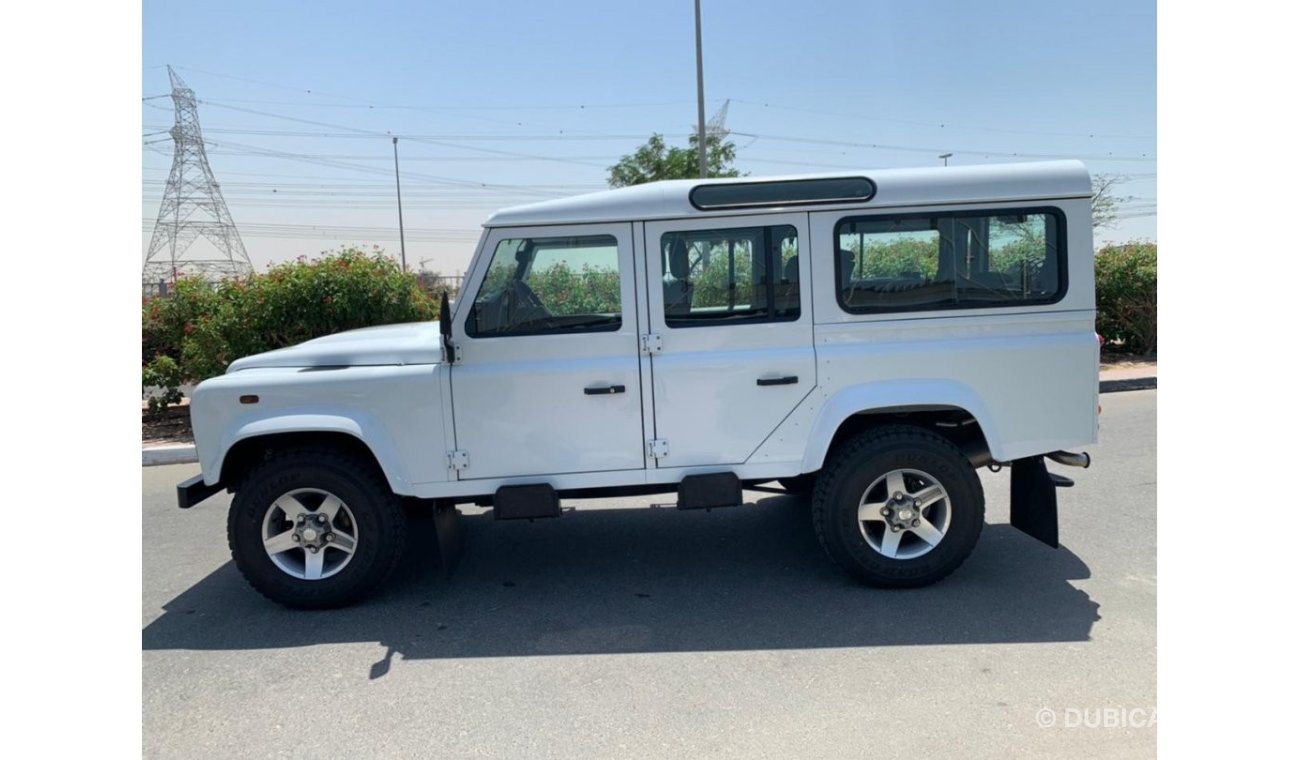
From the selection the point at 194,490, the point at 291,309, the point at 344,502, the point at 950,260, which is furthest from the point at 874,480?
the point at 291,309

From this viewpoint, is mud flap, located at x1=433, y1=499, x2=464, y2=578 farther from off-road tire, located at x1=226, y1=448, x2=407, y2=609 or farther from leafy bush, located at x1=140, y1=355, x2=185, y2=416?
leafy bush, located at x1=140, y1=355, x2=185, y2=416

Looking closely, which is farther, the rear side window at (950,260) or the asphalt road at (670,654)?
the rear side window at (950,260)

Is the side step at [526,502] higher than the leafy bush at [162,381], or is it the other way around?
the leafy bush at [162,381]

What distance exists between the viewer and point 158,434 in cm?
980

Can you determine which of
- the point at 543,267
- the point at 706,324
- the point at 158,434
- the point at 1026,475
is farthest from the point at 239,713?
the point at 158,434

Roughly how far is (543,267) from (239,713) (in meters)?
2.55

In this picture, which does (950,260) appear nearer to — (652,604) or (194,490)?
(652,604)

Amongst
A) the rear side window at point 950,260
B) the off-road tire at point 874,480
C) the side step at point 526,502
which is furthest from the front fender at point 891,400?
the side step at point 526,502

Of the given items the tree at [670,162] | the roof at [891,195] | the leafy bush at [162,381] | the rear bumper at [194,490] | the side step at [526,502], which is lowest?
the side step at [526,502]

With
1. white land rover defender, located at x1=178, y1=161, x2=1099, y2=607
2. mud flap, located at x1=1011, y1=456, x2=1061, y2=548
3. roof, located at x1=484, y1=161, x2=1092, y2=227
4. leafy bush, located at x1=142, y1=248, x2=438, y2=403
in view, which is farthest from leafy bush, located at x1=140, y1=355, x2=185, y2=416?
mud flap, located at x1=1011, y1=456, x2=1061, y2=548

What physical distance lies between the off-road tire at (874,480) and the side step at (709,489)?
19.6 inches

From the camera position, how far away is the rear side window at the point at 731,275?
4.39 meters

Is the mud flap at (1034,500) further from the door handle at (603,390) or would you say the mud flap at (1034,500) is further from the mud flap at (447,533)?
the mud flap at (447,533)

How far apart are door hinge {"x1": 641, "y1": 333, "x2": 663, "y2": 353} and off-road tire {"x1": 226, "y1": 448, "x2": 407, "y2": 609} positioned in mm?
1635
